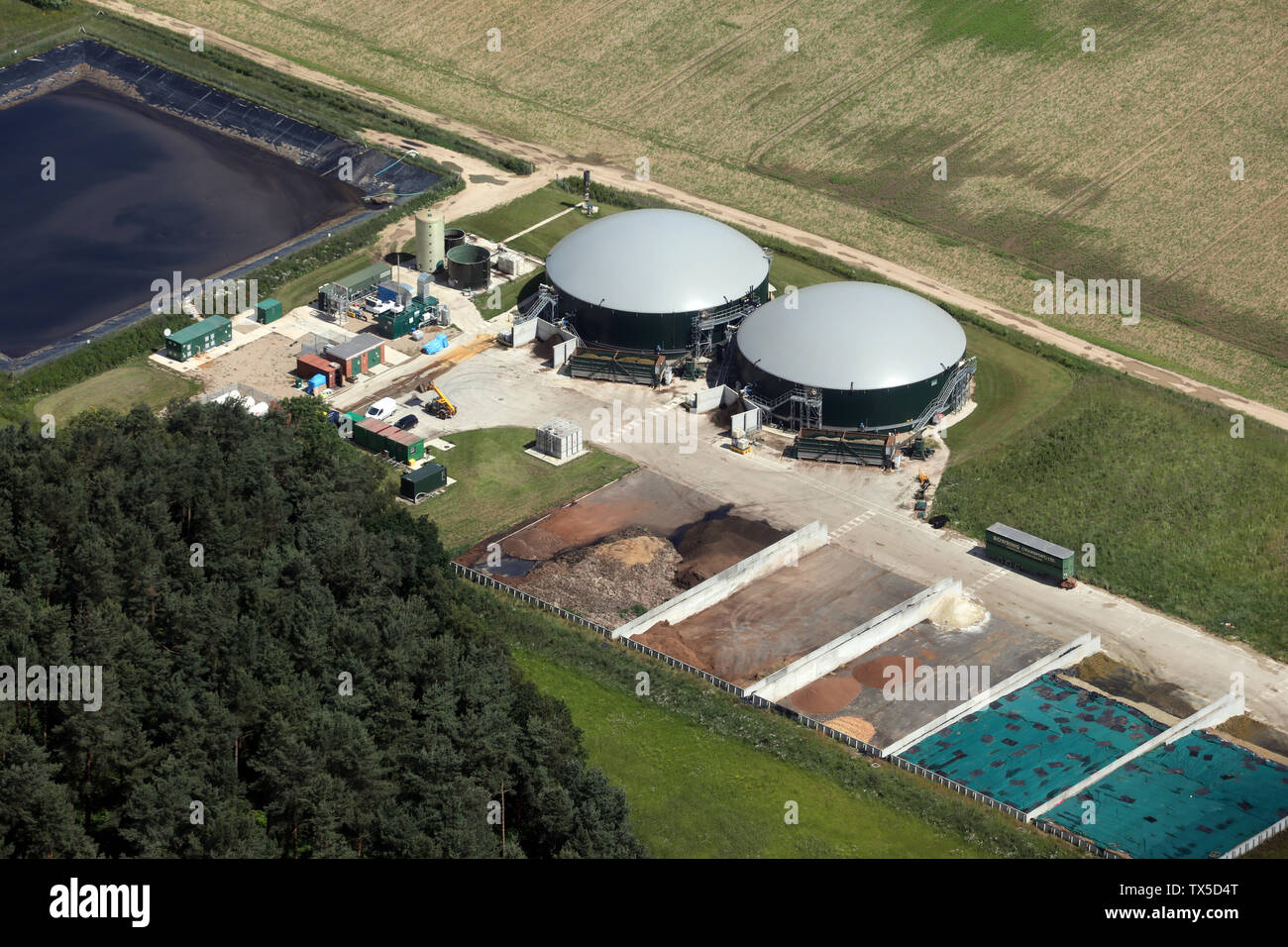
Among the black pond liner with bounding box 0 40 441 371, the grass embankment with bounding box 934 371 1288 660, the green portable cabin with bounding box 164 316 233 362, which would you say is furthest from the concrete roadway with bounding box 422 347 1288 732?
the black pond liner with bounding box 0 40 441 371

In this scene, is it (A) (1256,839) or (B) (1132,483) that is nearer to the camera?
(A) (1256,839)

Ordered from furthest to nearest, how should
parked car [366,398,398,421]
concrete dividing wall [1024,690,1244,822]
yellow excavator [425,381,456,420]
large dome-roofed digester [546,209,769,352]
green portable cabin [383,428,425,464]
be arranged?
large dome-roofed digester [546,209,769,352] → yellow excavator [425,381,456,420] → parked car [366,398,398,421] → green portable cabin [383,428,425,464] → concrete dividing wall [1024,690,1244,822]

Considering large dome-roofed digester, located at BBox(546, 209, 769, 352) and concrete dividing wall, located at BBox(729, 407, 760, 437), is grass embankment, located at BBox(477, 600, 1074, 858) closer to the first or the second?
concrete dividing wall, located at BBox(729, 407, 760, 437)

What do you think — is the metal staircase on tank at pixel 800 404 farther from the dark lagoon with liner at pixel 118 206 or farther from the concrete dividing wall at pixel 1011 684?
the dark lagoon with liner at pixel 118 206

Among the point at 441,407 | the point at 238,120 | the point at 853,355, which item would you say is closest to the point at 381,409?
the point at 441,407

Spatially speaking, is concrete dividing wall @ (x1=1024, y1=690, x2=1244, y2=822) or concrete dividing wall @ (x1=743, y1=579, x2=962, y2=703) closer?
concrete dividing wall @ (x1=1024, y1=690, x2=1244, y2=822)

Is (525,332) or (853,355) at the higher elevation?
(853,355)

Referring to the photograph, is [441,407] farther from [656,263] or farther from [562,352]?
[656,263]
